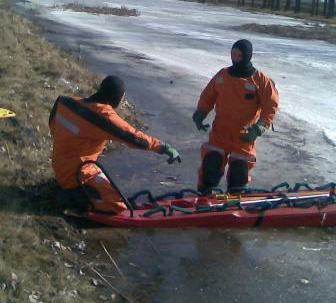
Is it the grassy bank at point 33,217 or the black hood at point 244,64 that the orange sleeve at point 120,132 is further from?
the black hood at point 244,64

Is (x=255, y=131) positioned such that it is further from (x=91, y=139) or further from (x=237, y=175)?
(x=91, y=139)

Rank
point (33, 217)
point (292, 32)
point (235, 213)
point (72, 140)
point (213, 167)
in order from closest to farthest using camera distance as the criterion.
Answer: point (33, 217), point (72, 140), point (235, 213), point (213, 167), point (292, 32)

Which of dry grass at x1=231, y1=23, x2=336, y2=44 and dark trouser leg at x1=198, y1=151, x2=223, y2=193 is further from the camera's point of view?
dry grass at x1=231, y1=23, x2=336, y2=44

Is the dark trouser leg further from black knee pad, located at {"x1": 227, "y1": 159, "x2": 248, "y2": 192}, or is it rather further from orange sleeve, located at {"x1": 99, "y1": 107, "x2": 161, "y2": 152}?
orange sleeve, located at {"x1": 99, "y1": 107, "x2": 161, "y2": 152}

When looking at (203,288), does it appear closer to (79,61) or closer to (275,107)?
(275,107)

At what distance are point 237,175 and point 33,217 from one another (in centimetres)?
264

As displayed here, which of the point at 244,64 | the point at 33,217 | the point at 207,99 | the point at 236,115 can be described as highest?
the point at 244,64

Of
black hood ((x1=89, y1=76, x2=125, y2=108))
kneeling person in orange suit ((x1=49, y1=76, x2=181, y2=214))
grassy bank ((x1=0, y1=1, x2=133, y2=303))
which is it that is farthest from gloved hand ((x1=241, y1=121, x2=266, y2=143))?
grassy bank ((x1=0, y1=1, x2=133, y2=303))

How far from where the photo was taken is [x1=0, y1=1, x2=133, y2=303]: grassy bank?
5.00 meters

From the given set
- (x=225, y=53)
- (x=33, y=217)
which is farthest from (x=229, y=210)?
(x=225, y=53)

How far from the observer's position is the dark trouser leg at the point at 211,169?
8078mm

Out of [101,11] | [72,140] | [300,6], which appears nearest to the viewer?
[72,140]

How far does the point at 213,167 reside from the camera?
26.5 ft

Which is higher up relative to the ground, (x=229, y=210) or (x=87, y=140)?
(x=87, y=140)
